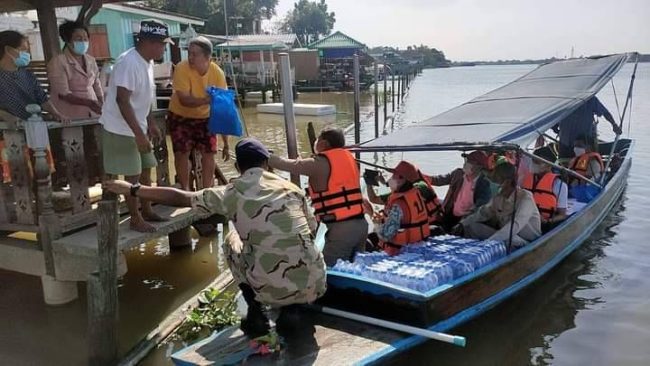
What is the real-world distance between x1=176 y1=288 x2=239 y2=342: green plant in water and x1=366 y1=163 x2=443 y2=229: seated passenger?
2.10 m

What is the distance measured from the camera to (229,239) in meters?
4.14

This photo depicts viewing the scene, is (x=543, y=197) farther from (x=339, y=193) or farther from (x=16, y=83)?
(x=16, y=83)

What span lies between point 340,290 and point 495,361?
1700mm

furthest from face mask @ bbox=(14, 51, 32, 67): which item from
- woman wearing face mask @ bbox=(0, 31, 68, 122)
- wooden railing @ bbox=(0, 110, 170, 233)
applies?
wooden railing @ bbox=(0, 110, 170, 233)

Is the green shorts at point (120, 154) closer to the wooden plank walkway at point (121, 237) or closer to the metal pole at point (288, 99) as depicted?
the wooden plank walkway at point (121, 237)

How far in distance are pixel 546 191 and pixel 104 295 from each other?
4833 millimetres

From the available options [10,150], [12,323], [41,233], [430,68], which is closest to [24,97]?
[10,150]

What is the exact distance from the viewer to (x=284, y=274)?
12.1 ft

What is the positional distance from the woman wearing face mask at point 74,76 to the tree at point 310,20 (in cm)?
6627

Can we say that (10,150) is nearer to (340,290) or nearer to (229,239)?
(229,239)

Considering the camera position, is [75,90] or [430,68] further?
[430,68]

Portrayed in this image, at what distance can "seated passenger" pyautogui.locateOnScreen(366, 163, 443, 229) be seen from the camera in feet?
19.8

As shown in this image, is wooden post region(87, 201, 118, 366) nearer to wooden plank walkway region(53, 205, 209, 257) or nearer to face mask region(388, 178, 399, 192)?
wooden plank walkway region(53, 205, 209, 257)

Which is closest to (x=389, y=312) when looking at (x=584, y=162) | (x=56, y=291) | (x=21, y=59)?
(x=56, y=291)
